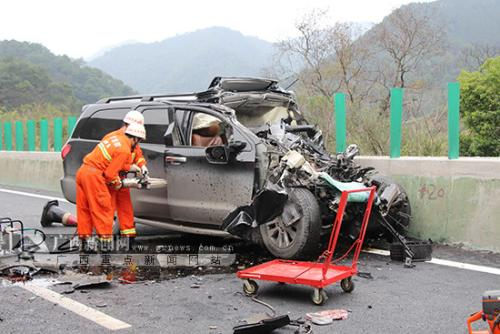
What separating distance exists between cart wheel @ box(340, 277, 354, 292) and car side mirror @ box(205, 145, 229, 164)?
200 centimetres

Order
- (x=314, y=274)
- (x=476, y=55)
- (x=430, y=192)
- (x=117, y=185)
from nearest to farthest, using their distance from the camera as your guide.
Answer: (x=314, y=274) → (x=117, y=185) → (x=430, y=192) → (x=476, y=55)

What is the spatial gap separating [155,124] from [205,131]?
→ 0.68 m

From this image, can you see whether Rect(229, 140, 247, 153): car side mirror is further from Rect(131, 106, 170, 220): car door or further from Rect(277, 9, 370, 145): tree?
Rect(277, 9, 370, 145): tree

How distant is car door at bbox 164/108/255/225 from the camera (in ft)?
20.8

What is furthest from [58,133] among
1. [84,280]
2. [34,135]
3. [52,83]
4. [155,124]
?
[52,83]

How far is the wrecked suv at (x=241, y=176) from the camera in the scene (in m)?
5.98

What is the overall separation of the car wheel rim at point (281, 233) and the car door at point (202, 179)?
1.31ft

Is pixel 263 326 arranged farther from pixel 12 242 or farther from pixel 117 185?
pixel 12 242

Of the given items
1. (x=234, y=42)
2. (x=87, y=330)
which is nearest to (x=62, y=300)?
(x=87, y=330)

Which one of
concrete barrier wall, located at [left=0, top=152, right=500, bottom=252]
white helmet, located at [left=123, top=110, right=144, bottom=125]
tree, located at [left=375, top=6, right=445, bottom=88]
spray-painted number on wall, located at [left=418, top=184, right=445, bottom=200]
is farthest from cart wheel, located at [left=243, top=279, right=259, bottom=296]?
Answer: tree, located at [left=375, top=6, right=445, bottom=88]

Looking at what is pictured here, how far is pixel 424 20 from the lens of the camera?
17594mm

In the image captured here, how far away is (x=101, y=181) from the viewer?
20.9 ft

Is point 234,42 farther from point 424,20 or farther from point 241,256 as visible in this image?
point 241,256

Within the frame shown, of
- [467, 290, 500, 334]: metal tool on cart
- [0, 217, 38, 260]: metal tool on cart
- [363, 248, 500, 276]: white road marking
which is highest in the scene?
[467, 290, 500, 334]: metal tool on cart
